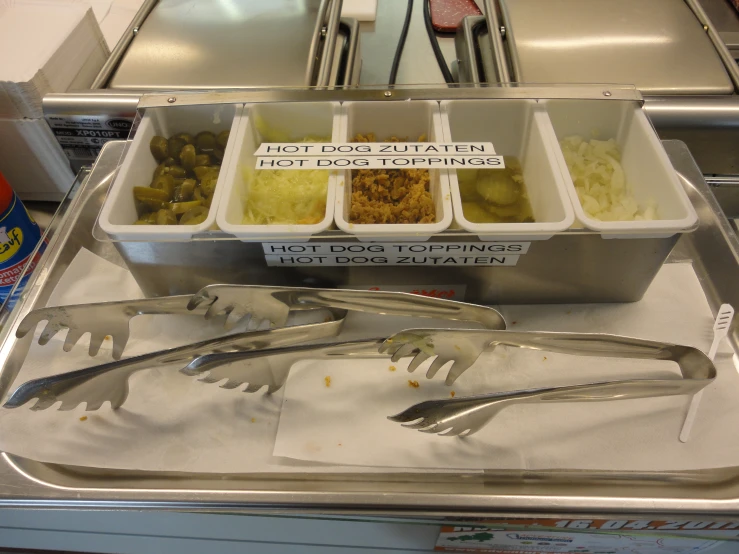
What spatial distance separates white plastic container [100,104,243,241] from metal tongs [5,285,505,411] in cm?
11

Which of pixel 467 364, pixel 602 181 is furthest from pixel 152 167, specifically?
pixel 602 181

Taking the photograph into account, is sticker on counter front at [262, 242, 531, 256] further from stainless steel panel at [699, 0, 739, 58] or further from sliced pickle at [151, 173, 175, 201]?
stainless steel panel at [699, 0, 739, 58]

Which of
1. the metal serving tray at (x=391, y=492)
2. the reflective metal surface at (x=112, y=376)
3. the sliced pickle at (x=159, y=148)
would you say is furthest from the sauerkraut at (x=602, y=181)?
the sliced pickle at (x=159, y=148)

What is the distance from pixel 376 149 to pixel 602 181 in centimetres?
42

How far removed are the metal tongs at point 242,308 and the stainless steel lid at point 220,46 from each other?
0.57 metres

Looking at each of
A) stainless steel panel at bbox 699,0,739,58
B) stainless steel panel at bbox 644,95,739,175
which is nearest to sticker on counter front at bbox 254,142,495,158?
stainless steel panel at bbox 644,95,739,175

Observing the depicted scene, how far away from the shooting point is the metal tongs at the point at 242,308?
2.50 feet

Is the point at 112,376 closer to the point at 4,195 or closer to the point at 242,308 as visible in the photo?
the point at 242,308

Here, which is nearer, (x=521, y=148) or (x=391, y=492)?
(x=391, y=492)

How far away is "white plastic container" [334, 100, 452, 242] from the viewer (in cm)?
73

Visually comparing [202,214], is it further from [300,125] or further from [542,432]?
[542,432]

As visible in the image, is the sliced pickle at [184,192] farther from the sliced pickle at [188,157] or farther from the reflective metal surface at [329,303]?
the reflective metal surface at [329,303]

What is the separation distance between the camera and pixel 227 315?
818 mm

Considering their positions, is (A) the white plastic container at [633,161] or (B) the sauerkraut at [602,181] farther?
(B) the sauerkraut at [602,181]
